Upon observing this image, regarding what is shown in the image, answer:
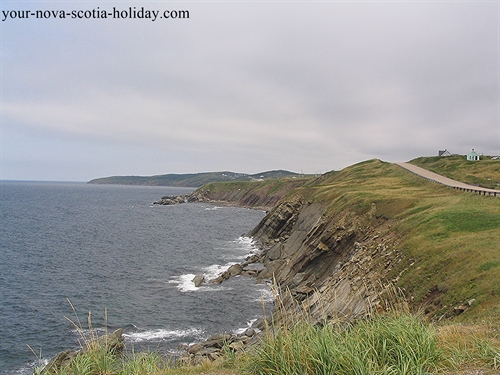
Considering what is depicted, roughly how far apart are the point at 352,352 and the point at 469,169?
88.0m

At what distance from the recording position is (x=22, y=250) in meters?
60.5

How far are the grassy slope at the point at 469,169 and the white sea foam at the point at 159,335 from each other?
53.9 metres

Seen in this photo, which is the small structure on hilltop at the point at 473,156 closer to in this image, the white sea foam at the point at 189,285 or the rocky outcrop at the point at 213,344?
the white sea foam at the point at 189,285

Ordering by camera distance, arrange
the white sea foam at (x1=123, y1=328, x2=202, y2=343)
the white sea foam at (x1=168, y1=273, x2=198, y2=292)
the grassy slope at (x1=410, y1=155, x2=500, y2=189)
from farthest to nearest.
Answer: the grassy slope at (x1=410, y1=155, x2=500, y2=189), the white sea foam at (x1=168, y1=273, x2=198, y2=292), the white sea foam at (x1=123, y1=328, x2=202, y2=343)

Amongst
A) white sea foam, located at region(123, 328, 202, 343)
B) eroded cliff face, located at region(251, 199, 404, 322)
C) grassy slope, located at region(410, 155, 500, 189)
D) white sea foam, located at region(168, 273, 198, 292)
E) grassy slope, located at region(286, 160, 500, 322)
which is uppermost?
grassy slope, located at region(410, 155, 500, 189)

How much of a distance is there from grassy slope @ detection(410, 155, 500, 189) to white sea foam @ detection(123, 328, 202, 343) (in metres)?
53.9

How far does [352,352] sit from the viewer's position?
24.4 feet

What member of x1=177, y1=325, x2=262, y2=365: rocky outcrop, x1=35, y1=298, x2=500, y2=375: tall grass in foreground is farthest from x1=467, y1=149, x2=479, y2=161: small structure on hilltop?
x1=35, y1=298, x2=500, y2=375: tall grass in foreground

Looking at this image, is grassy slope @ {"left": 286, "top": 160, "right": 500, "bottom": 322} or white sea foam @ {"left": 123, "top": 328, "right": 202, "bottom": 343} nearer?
grassy slope @ {"left": 286, "top": 160, "right": 500, "bottom": 322}

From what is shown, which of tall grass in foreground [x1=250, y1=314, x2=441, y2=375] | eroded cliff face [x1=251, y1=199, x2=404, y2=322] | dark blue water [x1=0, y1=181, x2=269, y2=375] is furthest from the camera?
dark blue water [x1=0, y1=181, x2=269, y2=375]

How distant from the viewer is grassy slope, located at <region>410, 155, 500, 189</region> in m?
65.3

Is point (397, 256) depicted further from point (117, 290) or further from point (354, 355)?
point (117, 290)

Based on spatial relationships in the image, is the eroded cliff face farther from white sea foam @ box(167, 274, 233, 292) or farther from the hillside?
white sea foam @ box(167, 274, 233, 292)

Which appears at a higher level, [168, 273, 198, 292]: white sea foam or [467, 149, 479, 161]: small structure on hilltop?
[467, 149, 479, 161]: small structure on hilltop
